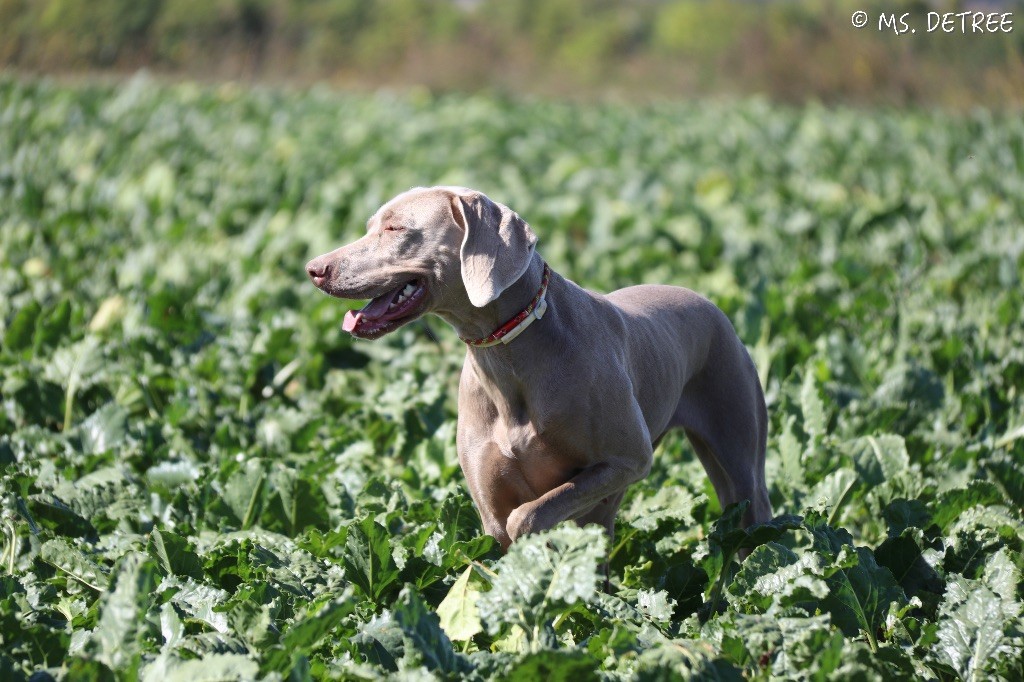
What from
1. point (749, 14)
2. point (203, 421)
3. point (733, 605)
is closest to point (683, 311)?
point (733, 605)

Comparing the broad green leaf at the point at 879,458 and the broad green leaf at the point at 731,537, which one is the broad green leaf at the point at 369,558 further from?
the broad green leaf at the point at 879,458

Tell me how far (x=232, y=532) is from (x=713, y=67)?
1120 inches

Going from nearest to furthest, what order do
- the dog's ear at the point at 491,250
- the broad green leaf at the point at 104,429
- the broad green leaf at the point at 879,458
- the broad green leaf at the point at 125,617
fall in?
the broad green leaf at the point at 125,617 < the dog's ear at the point at 491,250 < the broad green leaf at the point at 879,458 < the broad green leaf at the point at 104,429

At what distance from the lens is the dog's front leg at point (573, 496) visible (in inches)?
135

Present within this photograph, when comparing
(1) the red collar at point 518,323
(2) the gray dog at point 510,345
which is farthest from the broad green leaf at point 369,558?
(1) the red collar at point 518,323

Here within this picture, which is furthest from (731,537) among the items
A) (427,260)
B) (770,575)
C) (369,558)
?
(427,260)

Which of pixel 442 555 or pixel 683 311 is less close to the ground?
pixel 683 311

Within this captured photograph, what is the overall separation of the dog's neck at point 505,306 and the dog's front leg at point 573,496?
47 centimetres

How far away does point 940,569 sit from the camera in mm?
3826

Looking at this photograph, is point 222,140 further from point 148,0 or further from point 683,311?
point 148,0

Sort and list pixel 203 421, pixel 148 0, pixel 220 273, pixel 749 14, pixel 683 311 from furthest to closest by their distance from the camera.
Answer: pixel 749 14 → pixel 148 0 → pixel 220 273 → pixel 203 421 → pixel 683 311

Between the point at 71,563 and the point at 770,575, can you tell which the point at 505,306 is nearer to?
the point at 770,575

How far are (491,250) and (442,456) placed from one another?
1813mm

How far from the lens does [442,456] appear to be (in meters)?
5.01
